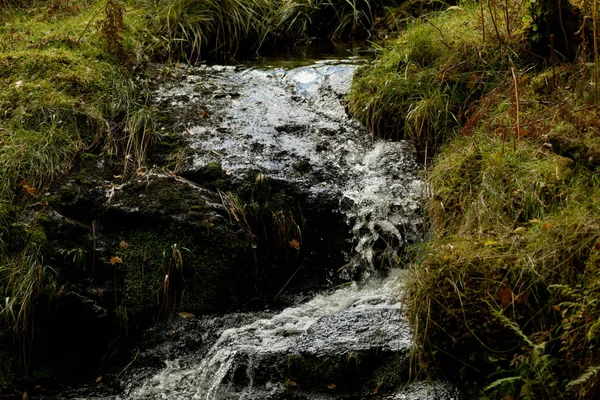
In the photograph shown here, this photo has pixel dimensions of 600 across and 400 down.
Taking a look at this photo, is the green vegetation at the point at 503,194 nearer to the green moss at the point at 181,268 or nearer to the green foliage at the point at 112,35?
the green moss at the point at 181,268

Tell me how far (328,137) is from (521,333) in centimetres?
297

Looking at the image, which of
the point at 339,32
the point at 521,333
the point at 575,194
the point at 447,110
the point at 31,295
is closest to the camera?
Result: the point at 521,333

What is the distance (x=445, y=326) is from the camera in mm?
3523

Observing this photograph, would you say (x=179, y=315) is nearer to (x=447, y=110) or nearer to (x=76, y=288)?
(x=76, y=288)

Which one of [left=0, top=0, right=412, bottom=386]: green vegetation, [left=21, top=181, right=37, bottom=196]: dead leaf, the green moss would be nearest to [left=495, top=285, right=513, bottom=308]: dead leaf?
[left=0, top=0, right=412, bottom=386]: green vegetation

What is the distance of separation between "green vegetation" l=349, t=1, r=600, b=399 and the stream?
0.81ft

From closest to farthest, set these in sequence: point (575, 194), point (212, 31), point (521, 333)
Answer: point (521, 333) → point (575, 194) → point (212, 31)

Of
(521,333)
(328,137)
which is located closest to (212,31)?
(328,137)

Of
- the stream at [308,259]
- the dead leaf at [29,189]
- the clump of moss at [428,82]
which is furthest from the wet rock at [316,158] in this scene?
the dead leaf at [29,189]

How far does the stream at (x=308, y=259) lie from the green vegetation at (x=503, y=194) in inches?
9.7

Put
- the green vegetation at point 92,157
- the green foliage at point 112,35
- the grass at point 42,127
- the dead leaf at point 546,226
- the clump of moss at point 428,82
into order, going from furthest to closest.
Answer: the green foliage at point 112,35
the clump of moss at point 428,82
the green vegetation at point 92,157
the grass at point 42,127
the dead leaf at point 546,226

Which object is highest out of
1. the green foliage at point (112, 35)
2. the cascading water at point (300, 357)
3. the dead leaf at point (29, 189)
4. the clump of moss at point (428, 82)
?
the green foliage at point (112, 35)

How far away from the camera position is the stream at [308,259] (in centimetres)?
383

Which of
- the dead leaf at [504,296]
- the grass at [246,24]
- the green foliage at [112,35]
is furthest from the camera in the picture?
the grass at [246,24]
